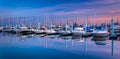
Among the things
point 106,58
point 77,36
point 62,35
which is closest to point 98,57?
point 106,58

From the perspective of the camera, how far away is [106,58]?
659cm

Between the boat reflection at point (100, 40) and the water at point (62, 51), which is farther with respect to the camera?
the boat reflection at point (100, 40)

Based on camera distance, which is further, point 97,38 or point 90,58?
point 97,38

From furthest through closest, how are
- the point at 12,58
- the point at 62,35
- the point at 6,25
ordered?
1. the point at 6,25
2. the point at 62,35
3. the point at 12,58

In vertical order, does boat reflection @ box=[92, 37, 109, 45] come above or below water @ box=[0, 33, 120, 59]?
above

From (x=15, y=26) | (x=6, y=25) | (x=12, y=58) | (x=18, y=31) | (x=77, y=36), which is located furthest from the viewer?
(x=6, y=25)

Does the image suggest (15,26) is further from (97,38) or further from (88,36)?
(97,38)

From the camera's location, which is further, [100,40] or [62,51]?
[100,40]

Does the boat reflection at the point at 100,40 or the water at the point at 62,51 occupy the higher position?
the boat reflection at the point at 100,40

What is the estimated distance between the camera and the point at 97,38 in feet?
48.0

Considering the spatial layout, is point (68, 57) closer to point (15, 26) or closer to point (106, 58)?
point (106, 58)

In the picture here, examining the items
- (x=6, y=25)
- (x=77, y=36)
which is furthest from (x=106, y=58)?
(x=6, y=25)

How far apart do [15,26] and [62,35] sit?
11103 millimetres

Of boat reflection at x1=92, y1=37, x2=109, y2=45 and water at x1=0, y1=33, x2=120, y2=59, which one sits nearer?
water at x1=0, y1=33, x2=120, y2=59
